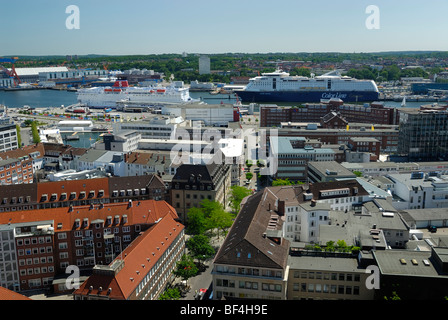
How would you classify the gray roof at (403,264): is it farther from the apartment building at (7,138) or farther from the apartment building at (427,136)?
the apartment building at (7,138)

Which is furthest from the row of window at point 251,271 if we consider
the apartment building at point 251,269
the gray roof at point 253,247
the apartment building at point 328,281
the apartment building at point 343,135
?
the apartment building at point 343,135

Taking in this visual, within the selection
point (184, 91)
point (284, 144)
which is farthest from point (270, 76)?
point (284, 144)

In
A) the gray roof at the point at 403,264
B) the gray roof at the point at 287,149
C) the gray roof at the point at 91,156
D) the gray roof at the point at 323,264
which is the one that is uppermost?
the gray roof at the point at 287,149

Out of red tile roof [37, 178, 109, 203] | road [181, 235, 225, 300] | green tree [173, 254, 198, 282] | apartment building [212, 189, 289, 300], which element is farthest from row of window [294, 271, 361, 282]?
red tile roof [37, 178, 109, 203]

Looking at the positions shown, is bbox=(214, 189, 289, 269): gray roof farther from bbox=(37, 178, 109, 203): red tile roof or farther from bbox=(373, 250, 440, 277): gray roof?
bbox=(37, 178, 109, 203): red tile roof

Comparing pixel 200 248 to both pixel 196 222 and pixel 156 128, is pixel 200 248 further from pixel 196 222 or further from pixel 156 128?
pixel 156 128

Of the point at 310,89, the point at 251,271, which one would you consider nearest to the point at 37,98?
the point at 310,89

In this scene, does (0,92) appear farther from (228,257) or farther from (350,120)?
(228,257)
